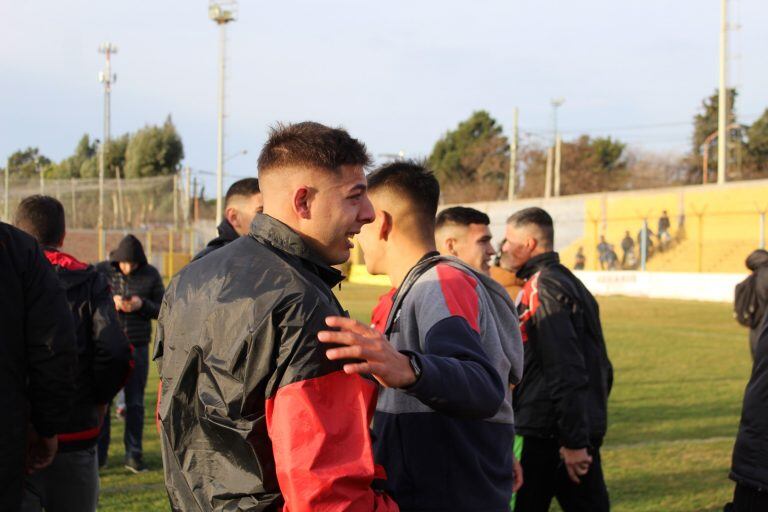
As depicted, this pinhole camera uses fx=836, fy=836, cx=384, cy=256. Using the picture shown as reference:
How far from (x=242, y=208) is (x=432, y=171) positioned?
7.50 feet

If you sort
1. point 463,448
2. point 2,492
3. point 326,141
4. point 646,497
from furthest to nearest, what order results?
1. point 646,497
2. point 2,492
3. point 463,448
4. point 326,141

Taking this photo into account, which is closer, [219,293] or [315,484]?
[315,484]

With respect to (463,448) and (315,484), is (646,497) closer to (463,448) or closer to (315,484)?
(463,448)

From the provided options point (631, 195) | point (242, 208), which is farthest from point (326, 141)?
point (631, 195)

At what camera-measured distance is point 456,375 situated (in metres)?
2.37

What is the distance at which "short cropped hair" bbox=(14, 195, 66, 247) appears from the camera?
4695 millimetres

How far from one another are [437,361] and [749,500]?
210 cm

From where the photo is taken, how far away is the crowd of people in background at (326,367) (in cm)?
207

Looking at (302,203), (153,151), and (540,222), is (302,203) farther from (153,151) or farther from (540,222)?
(153,151)

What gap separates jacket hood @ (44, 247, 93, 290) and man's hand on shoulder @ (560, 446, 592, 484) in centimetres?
290

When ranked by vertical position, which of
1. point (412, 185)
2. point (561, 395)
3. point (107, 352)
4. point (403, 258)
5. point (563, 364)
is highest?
point (412, 185)

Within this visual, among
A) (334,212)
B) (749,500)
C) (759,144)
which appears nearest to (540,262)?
(749,500)

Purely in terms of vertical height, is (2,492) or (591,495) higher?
(2,492)

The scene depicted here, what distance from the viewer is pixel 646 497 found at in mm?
6762
